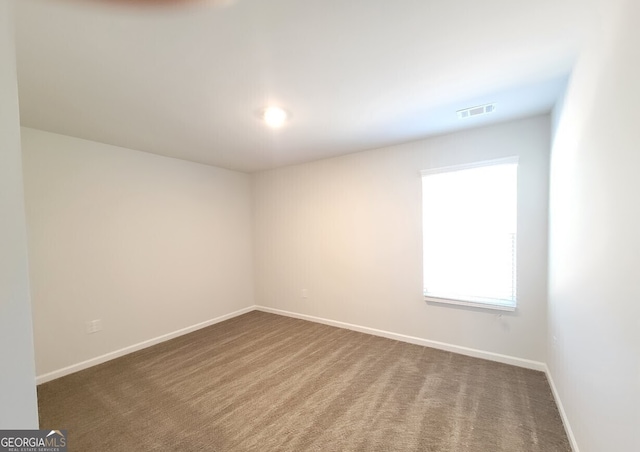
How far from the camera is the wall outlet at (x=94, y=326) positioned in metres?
2.84

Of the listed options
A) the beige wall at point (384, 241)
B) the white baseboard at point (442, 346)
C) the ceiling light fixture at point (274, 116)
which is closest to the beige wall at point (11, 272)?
the ceiling light fixture at point (274, 116)

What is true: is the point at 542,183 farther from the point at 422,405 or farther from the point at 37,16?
the point at 37,16

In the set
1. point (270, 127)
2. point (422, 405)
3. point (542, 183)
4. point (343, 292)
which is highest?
point (270, 127)

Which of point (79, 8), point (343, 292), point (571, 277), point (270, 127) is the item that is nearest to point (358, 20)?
point (79, 8)

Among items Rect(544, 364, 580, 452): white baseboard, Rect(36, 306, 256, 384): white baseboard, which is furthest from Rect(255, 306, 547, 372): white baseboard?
Rect(36, 306, 256, 384): white baseboard

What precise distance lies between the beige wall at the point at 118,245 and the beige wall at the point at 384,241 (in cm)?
90

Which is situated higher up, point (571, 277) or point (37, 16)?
point (37, 16)

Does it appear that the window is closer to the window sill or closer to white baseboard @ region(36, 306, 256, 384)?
the window sill

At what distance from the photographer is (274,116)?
234 cm

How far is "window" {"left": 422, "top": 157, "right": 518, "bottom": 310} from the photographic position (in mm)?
2660

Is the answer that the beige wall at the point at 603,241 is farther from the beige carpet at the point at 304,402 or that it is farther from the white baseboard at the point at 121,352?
the white baseboard at the point at 121,352

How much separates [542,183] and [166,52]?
3223mm

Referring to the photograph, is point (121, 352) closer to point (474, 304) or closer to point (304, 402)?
point (304, 402)

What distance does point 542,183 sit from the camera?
2.49 m
